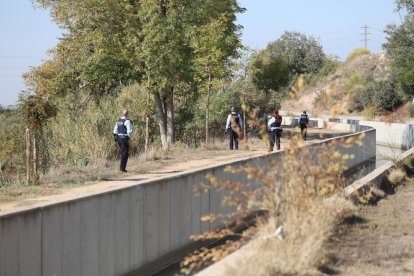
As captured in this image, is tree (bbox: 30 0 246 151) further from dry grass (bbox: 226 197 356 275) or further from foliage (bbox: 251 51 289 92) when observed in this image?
dry grass (bbox: 226 197 356 275)

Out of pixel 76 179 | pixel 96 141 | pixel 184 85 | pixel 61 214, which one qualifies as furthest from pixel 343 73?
pixel 61 214

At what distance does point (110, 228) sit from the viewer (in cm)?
1018

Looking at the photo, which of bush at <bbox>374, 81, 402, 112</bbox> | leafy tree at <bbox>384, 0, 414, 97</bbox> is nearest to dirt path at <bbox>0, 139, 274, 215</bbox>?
leafy tree at <bbox>384, 0, 414, 97</bbox>

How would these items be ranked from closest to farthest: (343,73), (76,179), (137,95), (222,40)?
(76,179) < (222,40) < (137,95) < (343,73)

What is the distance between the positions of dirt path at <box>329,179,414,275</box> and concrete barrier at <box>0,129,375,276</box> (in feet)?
4.56

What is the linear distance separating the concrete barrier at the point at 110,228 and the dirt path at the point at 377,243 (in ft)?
4.56

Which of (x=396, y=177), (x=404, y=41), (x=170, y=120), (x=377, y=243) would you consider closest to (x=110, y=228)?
(x=377, y=243)

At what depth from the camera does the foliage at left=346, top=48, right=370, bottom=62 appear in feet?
314

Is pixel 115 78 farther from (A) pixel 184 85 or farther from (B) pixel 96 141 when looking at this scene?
(B) pixel 96 141

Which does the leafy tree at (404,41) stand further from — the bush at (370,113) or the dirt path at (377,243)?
the dirt path at (377,243)

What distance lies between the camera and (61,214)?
9062 mm

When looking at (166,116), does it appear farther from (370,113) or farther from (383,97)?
(383,97)

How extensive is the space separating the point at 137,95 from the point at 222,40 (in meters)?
5.80

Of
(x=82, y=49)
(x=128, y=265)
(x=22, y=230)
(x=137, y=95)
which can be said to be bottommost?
(x=128, y=265)
